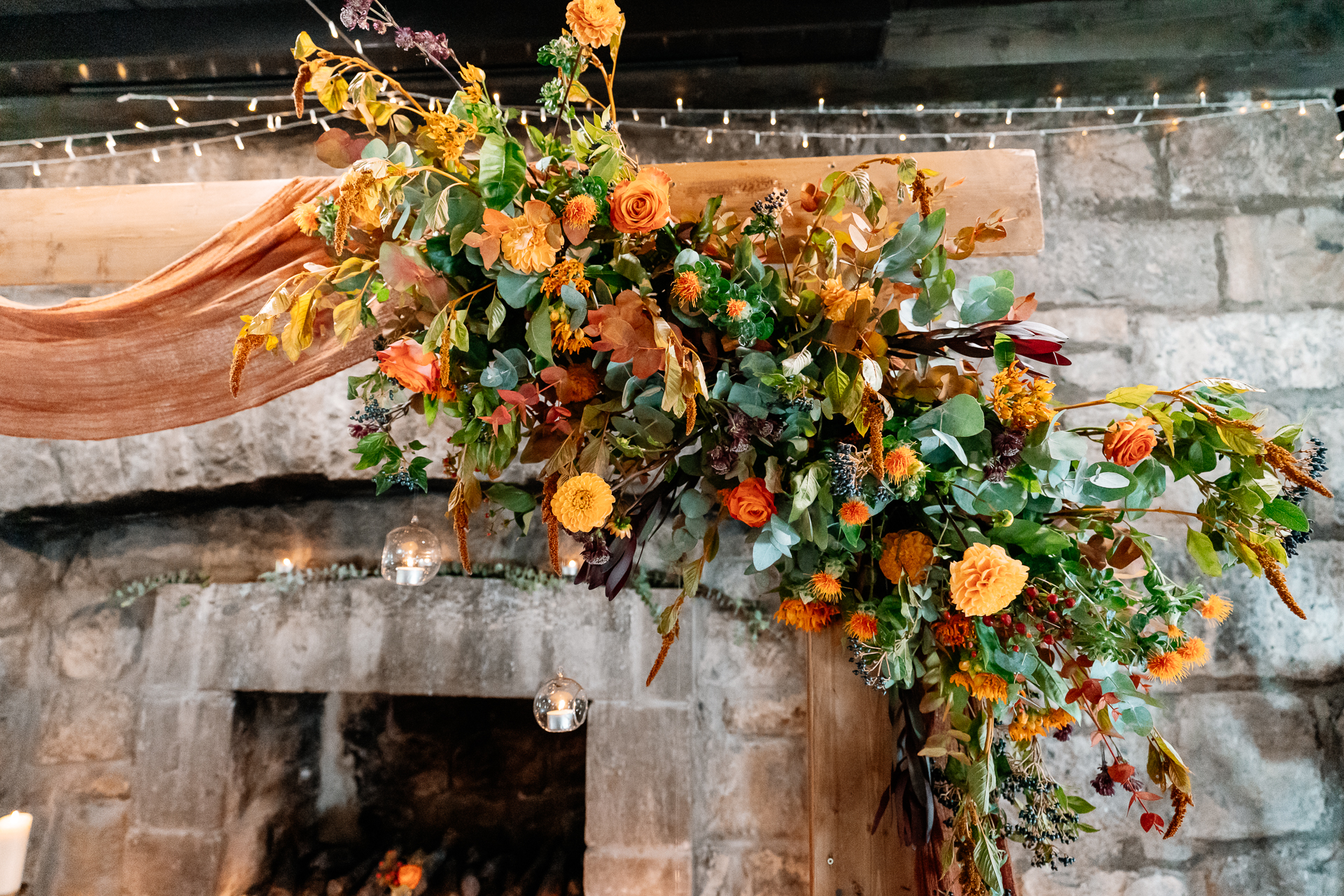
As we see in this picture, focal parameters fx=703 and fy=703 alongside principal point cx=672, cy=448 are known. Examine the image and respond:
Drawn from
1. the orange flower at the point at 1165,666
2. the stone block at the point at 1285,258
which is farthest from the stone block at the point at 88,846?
the stone block at the point at 1285,258

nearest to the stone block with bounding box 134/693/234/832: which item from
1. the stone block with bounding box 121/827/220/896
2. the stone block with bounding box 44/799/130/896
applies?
the stone block with bounding box 121/827/220/896

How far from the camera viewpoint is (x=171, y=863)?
1.80 metres

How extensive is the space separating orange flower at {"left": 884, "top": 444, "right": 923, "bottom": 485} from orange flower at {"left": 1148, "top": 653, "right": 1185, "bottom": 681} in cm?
38

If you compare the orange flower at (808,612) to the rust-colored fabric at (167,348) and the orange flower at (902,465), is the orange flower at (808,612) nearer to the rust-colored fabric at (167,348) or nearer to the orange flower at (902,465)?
the orange flower at (902,465)

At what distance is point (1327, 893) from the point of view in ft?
5.09

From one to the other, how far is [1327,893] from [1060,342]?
168 cm

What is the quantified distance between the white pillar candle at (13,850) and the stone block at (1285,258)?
10.5 feet

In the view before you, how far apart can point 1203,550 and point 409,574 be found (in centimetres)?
131

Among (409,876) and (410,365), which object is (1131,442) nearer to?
(410,365)

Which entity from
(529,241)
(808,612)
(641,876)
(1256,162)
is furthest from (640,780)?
(1256,162)

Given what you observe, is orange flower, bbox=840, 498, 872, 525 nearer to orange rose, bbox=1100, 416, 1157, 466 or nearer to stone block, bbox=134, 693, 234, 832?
orange rose, bbox=1100, 416, 1157, 466

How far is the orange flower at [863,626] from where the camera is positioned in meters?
0.86

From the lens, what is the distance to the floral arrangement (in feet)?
2.43

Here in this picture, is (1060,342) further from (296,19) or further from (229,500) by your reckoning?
(229,500)
